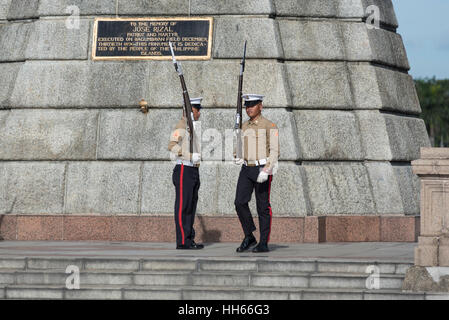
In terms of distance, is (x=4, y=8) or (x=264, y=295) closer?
(x=264, y=295)

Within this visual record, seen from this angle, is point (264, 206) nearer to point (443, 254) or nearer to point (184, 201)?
point (184, 201)

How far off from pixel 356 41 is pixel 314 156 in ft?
7.52

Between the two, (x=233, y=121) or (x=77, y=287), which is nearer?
(x=77, y=287)

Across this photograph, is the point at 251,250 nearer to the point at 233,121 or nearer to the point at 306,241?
the point at 306,241

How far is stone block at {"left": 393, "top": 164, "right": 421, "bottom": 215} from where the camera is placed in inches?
653

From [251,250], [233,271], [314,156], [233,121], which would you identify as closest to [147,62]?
[233,121]

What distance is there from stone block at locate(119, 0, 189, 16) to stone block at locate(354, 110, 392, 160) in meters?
3.52

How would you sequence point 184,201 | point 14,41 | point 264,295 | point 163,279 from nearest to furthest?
point 264,295 → point 163,279 → point 184,201 → point 14,41

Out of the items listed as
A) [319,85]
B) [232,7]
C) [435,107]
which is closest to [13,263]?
[232,7]

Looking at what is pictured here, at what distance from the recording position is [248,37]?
53.2 ft

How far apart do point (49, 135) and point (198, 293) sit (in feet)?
21.0

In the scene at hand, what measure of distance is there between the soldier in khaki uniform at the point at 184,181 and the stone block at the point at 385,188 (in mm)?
3668

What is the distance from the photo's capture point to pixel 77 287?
1141 cm

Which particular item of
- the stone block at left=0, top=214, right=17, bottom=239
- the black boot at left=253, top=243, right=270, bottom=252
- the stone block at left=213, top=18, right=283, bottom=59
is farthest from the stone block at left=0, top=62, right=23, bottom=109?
the black boot at left=253, top=243, right=270, bottom=252
